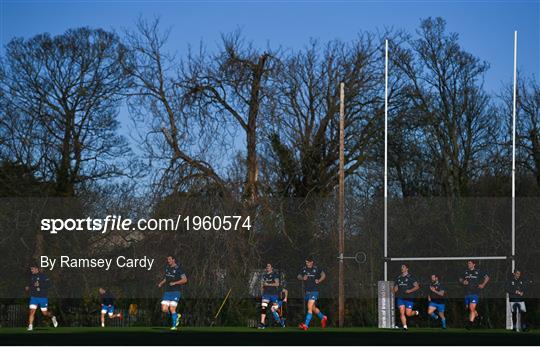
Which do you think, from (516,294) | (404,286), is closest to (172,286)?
(404,286)

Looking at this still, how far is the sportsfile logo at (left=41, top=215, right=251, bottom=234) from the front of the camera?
1339 inches

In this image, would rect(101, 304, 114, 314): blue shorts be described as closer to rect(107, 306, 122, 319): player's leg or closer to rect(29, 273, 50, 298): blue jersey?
rect(107, 306, 122, 319): player's leg

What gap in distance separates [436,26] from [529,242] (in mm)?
15544

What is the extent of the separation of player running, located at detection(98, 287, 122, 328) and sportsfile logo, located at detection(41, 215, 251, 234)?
7.26ft

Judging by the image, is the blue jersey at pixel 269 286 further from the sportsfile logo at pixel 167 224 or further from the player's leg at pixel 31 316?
the player's leg at pixel 31 316

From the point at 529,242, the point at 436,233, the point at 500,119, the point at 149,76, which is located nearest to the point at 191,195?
the point at 149,76

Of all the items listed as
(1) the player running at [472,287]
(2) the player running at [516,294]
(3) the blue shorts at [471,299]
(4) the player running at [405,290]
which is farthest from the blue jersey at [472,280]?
(4) the player running at [405,290]

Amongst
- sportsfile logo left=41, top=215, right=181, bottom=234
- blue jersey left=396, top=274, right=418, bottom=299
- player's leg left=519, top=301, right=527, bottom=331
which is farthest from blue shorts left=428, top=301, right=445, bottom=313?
sportsfile logo left=41, top=215, right=181, bottom=234

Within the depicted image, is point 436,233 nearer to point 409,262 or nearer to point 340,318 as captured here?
point 409,262

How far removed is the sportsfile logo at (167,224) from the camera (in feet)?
112

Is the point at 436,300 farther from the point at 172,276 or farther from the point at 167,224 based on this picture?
the point at 167,224

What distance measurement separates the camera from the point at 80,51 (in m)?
42.2

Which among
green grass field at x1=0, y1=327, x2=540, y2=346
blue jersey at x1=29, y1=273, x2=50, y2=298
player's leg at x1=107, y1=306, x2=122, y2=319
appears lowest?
green grass field at x1=0, y1=327, x2=540, y2=346

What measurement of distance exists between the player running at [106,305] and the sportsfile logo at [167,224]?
2.21 metres
